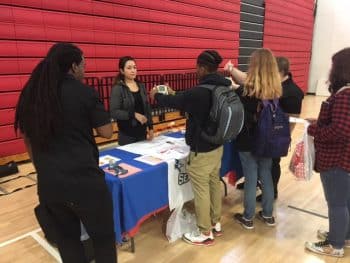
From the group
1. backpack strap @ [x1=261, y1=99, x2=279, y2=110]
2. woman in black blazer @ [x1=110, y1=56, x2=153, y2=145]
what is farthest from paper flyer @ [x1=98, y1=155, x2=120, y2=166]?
backpack strap @ [x1=261, y1=99, x2=279, y2=110]

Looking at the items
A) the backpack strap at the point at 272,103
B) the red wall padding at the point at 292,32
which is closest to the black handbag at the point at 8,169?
the backpack strap at the point at 272,103

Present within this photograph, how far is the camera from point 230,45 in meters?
8.22

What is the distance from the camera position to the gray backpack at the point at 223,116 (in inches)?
81.1

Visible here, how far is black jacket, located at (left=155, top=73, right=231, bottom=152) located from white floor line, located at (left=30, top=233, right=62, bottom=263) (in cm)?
130

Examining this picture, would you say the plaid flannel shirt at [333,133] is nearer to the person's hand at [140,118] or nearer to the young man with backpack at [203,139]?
the young man with backpack at [203,139]

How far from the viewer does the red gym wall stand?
4.14m

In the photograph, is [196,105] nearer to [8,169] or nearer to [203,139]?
[203,139]

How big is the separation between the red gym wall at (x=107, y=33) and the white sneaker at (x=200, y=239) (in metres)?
3.04

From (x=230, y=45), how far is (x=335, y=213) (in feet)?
22.2

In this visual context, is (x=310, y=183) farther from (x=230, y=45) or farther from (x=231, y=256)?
(x=230, y=45)

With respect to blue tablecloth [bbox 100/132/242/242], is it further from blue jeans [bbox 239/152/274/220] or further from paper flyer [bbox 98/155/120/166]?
blue jeans [bbox 239/152/274/220]

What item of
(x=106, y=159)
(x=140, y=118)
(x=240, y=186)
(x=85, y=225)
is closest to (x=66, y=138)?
(x=85, y=225)

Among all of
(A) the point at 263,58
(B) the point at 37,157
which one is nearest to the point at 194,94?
(A) the point at 263,58

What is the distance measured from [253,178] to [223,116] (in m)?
0.80
